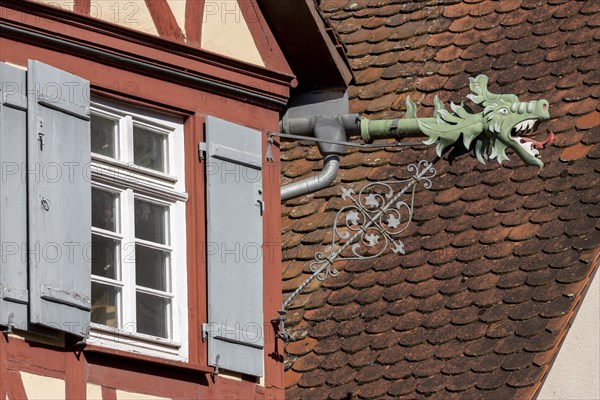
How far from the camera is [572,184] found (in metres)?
15.1

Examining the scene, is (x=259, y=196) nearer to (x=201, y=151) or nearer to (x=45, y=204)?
(x=201, y=151)

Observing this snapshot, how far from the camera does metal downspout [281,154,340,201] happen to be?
13406 mm

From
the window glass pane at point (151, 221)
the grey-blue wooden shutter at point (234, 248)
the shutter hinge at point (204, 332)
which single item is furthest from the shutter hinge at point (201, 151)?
the shutter hinge at point (204, 332)

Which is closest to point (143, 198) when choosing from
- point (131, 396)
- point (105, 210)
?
point (105, 210)

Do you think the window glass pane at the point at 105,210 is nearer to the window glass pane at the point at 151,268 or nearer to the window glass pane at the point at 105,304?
the window glass pane at the point at 151,268

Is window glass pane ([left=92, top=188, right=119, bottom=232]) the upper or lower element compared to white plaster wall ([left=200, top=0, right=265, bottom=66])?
lower

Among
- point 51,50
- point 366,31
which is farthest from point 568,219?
point 51,50

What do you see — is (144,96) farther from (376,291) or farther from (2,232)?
(376,291)

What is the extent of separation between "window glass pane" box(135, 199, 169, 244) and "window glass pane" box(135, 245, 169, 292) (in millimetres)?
67

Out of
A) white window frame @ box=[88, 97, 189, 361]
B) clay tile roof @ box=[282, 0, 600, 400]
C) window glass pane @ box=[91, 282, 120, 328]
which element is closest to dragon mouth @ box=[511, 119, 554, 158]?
white window frame @ box=[88, 97, 189, 361]

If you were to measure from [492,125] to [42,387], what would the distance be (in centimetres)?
289

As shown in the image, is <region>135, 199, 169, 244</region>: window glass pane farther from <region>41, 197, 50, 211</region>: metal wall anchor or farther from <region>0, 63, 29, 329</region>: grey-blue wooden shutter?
<region>0, 63, 29, 329</region>: grey-blue wooden shutter

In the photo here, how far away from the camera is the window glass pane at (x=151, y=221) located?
39.9ft

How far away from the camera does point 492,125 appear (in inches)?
496
